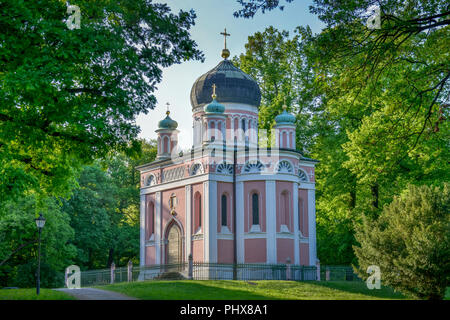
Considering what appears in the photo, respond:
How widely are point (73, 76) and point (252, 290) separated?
35.4 feet

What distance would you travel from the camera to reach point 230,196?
3016 centimetres

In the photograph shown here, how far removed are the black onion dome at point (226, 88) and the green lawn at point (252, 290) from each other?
1305 centimetres

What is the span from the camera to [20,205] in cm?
3369

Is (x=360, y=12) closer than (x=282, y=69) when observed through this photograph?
Yes

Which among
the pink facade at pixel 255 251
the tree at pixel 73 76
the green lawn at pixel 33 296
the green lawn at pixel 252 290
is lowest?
the green lawn at pixel 252 290

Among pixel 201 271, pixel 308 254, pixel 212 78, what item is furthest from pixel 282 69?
pixel 201 271

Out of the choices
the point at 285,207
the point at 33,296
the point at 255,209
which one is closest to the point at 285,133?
the point at 285,207

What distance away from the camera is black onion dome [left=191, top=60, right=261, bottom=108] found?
3466cm

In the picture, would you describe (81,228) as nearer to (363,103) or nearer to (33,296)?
(363,103)

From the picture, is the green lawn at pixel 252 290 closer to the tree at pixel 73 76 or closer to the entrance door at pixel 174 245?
the tree at pixel 73 76

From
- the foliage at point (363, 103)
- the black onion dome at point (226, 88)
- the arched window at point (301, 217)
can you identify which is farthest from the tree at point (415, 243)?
the black onion dome at point (226, 88)

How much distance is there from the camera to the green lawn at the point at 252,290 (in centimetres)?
1923
